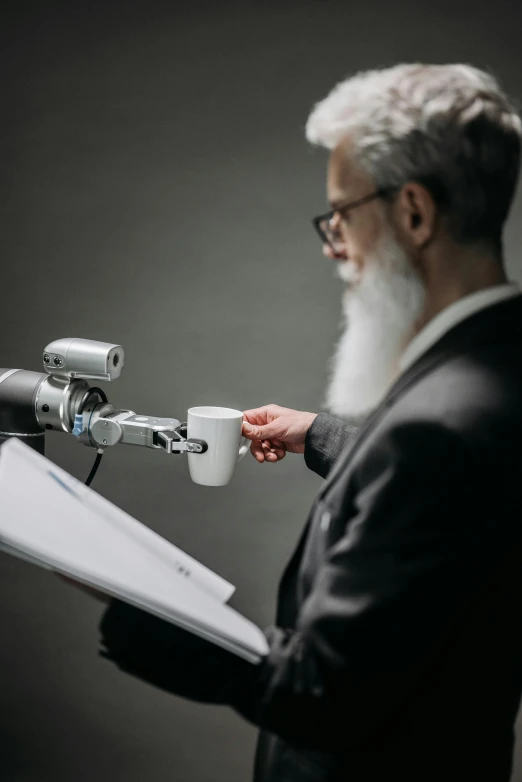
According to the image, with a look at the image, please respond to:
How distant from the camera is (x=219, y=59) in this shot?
1758mm

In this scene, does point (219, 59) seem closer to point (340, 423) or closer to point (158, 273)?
point (158, 273)

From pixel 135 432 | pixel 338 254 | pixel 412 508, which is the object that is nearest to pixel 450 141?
pixel 338 254

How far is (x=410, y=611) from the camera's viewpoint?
615mm

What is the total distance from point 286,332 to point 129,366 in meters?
0.46

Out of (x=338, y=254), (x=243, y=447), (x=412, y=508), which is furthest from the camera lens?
(x=243, y=447)

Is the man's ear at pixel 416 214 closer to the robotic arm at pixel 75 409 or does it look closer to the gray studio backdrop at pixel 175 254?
the robotic arm at pixel 75 409

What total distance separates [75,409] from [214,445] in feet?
0.75

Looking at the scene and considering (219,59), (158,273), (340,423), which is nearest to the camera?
(340,423)

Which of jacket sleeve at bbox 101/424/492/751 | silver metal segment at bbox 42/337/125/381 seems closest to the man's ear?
jacket sleeve at bbox 101/424/492/751

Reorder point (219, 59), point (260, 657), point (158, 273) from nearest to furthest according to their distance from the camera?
1. point (260, 657)
2. point (219, 59)
3. point (158, 273)

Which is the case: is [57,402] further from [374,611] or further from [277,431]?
[374,611]

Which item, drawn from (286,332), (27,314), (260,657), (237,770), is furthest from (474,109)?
(237,770)

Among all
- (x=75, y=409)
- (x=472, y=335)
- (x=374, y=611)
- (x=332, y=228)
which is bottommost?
(x=374, y=611)

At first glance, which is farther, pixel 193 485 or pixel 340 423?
pixel 193 485
